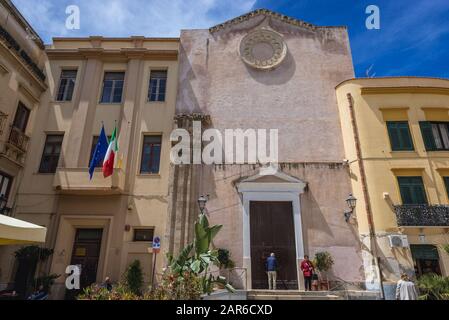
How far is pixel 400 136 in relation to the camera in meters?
15.7

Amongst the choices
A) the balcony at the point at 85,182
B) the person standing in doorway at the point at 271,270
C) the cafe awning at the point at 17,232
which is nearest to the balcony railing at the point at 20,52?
the balcony at the point at 85,182

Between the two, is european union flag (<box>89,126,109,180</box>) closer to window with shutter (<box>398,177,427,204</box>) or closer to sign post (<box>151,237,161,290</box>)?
sign post (<box>151,237,161,290</box>)

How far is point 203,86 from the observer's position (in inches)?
706

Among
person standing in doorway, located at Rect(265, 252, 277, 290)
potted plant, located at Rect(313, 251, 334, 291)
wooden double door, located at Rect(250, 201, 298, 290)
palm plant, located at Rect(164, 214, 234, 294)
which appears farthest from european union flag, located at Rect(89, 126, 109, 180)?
potted plant, located at Rect(313, 251, 334, 291)

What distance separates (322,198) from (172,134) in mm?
8408

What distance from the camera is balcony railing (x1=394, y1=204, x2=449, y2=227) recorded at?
13.7 metres

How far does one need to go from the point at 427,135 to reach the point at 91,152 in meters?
17.4

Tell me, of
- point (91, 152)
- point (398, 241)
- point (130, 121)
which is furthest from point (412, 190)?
point (91, 152)

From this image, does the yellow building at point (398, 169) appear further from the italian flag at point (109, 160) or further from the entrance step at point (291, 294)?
the italian flag at point (109, 160)

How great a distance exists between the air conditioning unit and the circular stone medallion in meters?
11.2

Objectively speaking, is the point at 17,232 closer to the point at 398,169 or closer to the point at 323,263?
the point at 323,263
